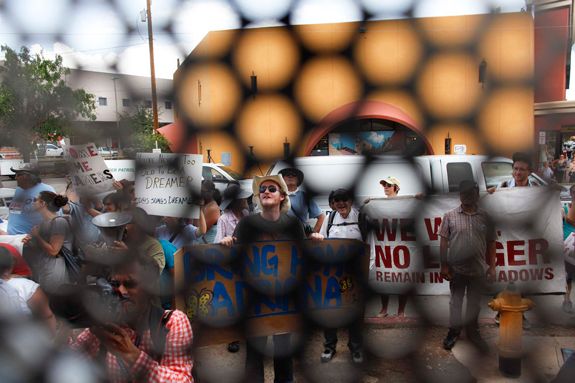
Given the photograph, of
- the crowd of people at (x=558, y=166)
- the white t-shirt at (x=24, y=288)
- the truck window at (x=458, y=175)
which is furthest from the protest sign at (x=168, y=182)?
the crowd of people at (x=558, y=166)

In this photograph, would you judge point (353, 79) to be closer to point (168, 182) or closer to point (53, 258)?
point (168, 182)

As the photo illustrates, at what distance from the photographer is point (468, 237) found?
873mm

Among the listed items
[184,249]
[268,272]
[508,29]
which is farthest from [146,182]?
[508,29]

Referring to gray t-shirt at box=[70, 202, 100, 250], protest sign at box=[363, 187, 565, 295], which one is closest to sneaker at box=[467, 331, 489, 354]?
protest sign at box=[363, 187, 565, 295]

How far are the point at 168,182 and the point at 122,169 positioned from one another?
130mm

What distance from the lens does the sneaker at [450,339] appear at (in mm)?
1188

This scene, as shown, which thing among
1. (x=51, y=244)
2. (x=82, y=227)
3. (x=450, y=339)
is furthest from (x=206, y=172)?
(x=450, y=339)

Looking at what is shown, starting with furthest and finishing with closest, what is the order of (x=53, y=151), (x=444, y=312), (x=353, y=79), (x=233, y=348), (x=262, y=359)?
(x=233, y=348) → (x=262, y=359) → (x=444, y=312) → (x=53, y=151) → (x=353, y=79)

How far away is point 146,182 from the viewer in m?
0.86

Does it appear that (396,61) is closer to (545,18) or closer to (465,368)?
(545,18)

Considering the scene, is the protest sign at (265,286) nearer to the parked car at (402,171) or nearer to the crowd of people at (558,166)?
the parked car at (402,171)

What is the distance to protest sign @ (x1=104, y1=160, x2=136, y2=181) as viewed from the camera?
0.86m

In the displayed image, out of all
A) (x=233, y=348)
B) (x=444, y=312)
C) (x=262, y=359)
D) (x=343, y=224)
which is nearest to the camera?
(x=444, y=312)

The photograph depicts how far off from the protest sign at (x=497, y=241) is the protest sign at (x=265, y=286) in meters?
0.12
